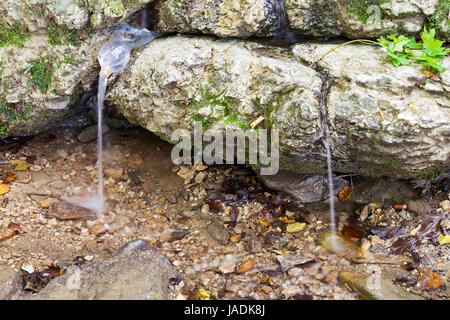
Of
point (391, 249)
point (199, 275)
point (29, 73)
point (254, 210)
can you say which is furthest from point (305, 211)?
point (29, 73)

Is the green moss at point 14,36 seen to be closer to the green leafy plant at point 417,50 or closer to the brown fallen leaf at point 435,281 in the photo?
the green leafy plant at point 417,50

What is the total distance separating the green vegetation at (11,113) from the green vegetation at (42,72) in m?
0.30

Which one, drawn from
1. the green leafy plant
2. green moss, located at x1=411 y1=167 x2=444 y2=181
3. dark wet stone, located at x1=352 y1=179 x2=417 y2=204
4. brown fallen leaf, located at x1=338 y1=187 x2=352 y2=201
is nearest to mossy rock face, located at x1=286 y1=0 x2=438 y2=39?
the green leafy plant

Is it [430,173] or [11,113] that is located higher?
[430,173]

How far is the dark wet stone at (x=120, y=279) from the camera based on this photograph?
3016 millimetres

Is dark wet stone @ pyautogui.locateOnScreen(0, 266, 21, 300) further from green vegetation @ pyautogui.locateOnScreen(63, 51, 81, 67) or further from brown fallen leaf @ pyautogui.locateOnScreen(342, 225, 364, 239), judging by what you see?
brown fallen leaf @ pyautogui.locateOnScreen(342, 225, 364, 239)

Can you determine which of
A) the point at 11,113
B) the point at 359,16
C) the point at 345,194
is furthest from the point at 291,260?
the point at 11,113

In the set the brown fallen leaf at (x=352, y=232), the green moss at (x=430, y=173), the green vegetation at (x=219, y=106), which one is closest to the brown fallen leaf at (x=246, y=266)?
the brown fallen leaf at (x=352, y=232)

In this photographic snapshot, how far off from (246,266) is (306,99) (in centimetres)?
151

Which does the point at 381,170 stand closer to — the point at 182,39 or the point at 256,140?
the point at 256,140

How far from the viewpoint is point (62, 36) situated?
3.82 meters

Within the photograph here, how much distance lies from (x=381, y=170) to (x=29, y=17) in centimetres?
346

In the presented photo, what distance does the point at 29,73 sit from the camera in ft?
13.0

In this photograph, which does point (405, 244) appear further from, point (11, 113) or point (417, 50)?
point (11, 113)
